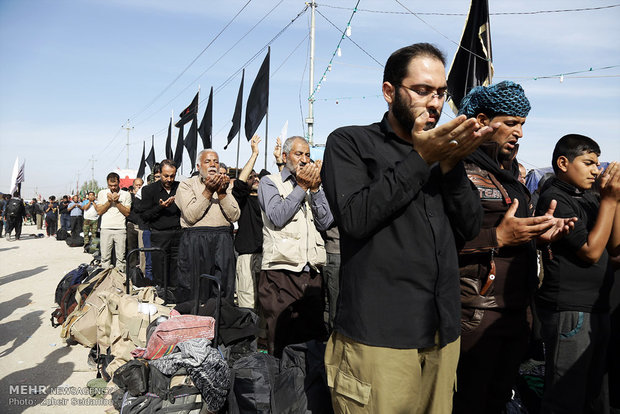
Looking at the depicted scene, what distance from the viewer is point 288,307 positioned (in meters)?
4.03

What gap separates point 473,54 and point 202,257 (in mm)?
5175

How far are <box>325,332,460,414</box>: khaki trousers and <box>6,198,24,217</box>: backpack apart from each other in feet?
79.1

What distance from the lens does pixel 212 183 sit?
503cm

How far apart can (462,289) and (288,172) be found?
7.63 feet

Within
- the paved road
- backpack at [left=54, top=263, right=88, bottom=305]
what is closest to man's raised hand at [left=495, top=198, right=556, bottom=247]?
the paved road

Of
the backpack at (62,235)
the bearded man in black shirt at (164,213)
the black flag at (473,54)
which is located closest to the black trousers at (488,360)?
the black flag at (473,54)

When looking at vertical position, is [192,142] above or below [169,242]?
above

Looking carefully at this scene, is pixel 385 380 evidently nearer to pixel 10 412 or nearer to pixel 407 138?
pixel 407 138

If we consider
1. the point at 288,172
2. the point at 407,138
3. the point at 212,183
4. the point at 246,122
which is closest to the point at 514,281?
the point at 407,138

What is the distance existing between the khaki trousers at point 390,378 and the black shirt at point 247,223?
379 cm

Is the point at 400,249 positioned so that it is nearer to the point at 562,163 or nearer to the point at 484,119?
the point at 484,119

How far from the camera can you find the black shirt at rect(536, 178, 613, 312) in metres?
2.63

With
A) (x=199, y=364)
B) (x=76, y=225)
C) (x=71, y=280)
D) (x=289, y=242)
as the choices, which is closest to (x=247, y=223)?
(x=289, y=242)

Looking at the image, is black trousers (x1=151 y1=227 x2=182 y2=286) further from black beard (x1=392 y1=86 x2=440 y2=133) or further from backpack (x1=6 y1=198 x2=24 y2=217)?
backpack (x1=6 y1=198 x2=24 y2=217)
